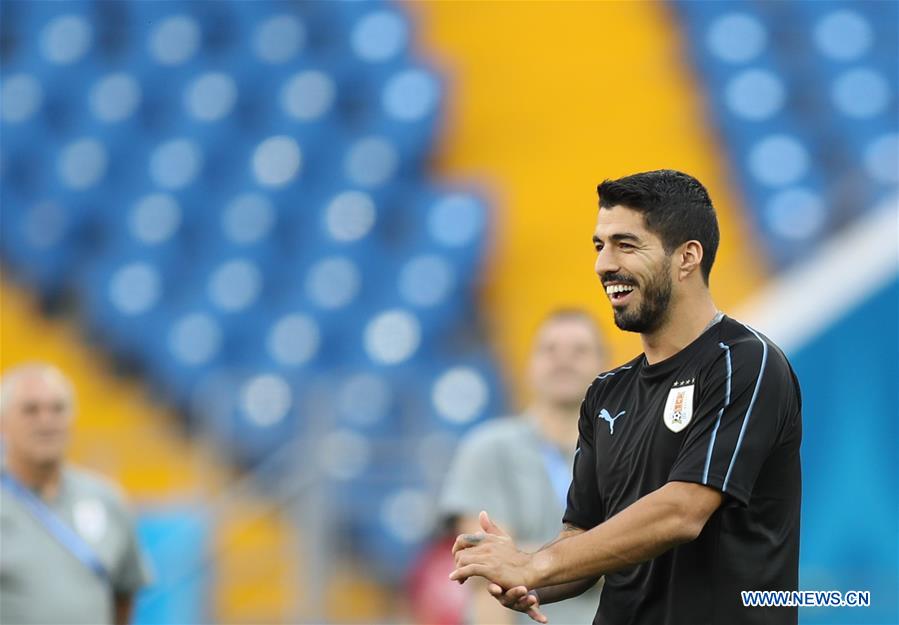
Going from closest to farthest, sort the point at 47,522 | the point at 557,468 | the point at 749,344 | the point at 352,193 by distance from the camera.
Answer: the point at 749,344, the point at 557,468, the point at 47,522, the point at 352,193

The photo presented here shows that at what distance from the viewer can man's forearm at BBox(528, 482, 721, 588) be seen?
6.92 ft

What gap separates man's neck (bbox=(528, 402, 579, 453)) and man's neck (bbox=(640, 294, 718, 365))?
4.19ft

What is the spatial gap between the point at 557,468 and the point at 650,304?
135cm

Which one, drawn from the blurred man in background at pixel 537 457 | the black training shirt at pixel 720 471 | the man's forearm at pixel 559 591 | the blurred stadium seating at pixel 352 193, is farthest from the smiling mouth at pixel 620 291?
the blurred stadium seating at pixel 352 193

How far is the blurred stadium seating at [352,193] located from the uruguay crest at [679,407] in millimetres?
4475

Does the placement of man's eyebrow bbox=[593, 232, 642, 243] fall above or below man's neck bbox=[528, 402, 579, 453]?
below

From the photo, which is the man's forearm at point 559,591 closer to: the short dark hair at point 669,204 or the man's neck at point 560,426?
the short dark hair at point 669,204

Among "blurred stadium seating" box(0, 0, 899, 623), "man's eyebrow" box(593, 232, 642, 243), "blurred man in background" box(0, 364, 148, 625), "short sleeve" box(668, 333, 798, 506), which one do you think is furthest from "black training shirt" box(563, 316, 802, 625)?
"blurred stadium seating" box(0, 0, 899, 623)

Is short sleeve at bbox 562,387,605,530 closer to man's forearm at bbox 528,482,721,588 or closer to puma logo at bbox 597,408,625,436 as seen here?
puma logo at bbox 597,408,625,436

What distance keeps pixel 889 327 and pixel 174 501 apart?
383cm

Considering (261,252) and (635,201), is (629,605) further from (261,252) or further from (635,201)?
(261,252)

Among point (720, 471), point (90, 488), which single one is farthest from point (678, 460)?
point (90, 488)

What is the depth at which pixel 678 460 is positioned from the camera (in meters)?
2.19

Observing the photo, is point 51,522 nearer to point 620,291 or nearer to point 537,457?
point 537,457
